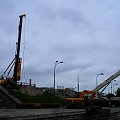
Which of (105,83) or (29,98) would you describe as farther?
(29,98)

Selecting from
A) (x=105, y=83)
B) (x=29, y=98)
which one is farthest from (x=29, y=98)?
(x=105, y=83)

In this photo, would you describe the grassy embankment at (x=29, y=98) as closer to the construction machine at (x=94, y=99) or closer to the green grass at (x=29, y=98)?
the green grass at (x=29, y=98)

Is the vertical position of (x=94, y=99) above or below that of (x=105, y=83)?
below

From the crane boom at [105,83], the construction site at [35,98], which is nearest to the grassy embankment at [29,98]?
the construction site at [35,98]

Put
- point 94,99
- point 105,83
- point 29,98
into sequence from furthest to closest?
1. point 29,98
2. point 105,83
3. point 94,99

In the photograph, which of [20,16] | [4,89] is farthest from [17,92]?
[20,16]

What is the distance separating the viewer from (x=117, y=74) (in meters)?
71.2

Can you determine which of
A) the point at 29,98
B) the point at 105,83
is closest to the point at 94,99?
the point at 105,83

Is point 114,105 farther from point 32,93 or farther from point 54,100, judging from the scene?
point 32,93

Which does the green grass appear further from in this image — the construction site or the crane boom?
the crane boom

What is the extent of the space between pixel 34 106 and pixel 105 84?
1943 cm

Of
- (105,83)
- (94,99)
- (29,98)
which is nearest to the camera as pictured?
(94,99)

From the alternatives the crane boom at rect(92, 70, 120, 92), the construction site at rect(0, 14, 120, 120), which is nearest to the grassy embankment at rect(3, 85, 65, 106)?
the construction site at rect(0, 14, 120, 120)

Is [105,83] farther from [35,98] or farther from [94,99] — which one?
[35,98]
